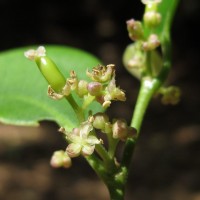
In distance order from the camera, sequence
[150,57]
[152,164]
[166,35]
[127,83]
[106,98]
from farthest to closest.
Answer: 1. [127,83]
2. [152,164]
3. [166,35]
4. [150,57]
5. [106,98]

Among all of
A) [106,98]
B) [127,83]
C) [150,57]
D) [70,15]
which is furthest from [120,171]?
[70,15]

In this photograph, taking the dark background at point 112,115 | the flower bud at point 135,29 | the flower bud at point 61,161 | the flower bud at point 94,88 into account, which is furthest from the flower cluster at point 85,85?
the dark background at point 112,115

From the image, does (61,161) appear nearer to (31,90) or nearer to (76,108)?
(76,108)

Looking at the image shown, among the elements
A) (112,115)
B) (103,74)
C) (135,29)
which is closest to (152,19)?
(135,29)

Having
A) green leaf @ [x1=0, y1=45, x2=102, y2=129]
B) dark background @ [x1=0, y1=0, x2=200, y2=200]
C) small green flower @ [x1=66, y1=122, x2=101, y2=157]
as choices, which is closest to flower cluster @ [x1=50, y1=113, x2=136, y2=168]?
small green flower @ [x1=66, y1=122, x2=101, y2=157]

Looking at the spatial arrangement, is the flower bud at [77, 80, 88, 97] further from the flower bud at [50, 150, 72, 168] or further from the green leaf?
the green leaf

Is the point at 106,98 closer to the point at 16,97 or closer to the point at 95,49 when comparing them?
the point at 16,97
